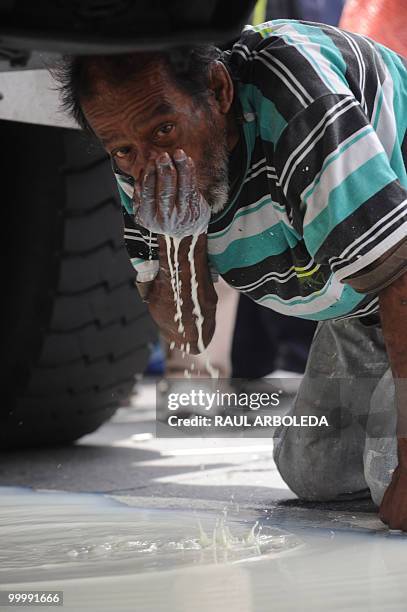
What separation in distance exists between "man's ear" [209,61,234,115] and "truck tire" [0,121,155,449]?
0.89 meters

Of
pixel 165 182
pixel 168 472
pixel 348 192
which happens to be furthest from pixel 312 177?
pixel 168 472

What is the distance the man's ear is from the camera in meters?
1.99

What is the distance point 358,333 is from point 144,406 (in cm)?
247

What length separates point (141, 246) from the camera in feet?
7.65

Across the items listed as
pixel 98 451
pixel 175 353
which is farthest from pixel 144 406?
pixel 98 451

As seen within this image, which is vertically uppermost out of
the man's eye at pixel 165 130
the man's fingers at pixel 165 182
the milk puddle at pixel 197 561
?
the man's eye at pixel 165 130

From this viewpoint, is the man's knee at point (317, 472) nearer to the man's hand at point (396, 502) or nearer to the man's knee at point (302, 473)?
the man's knee at point (302, 473)

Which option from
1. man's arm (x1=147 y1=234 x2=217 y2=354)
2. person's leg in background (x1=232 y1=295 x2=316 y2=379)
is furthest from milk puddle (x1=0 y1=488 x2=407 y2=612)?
person's leg in background (x1=232 y1=295 x2=316 y2=379)

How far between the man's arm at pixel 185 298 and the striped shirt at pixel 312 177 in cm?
3

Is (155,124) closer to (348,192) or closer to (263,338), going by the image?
(348,192)

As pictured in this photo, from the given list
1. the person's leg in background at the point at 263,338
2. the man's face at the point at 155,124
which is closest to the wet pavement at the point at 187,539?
the man's face at the point at 155,124

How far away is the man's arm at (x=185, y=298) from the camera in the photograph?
226cm

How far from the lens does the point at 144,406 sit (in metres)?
4.93

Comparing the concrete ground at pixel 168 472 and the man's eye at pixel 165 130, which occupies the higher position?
the man's eye at pixel 165 130
